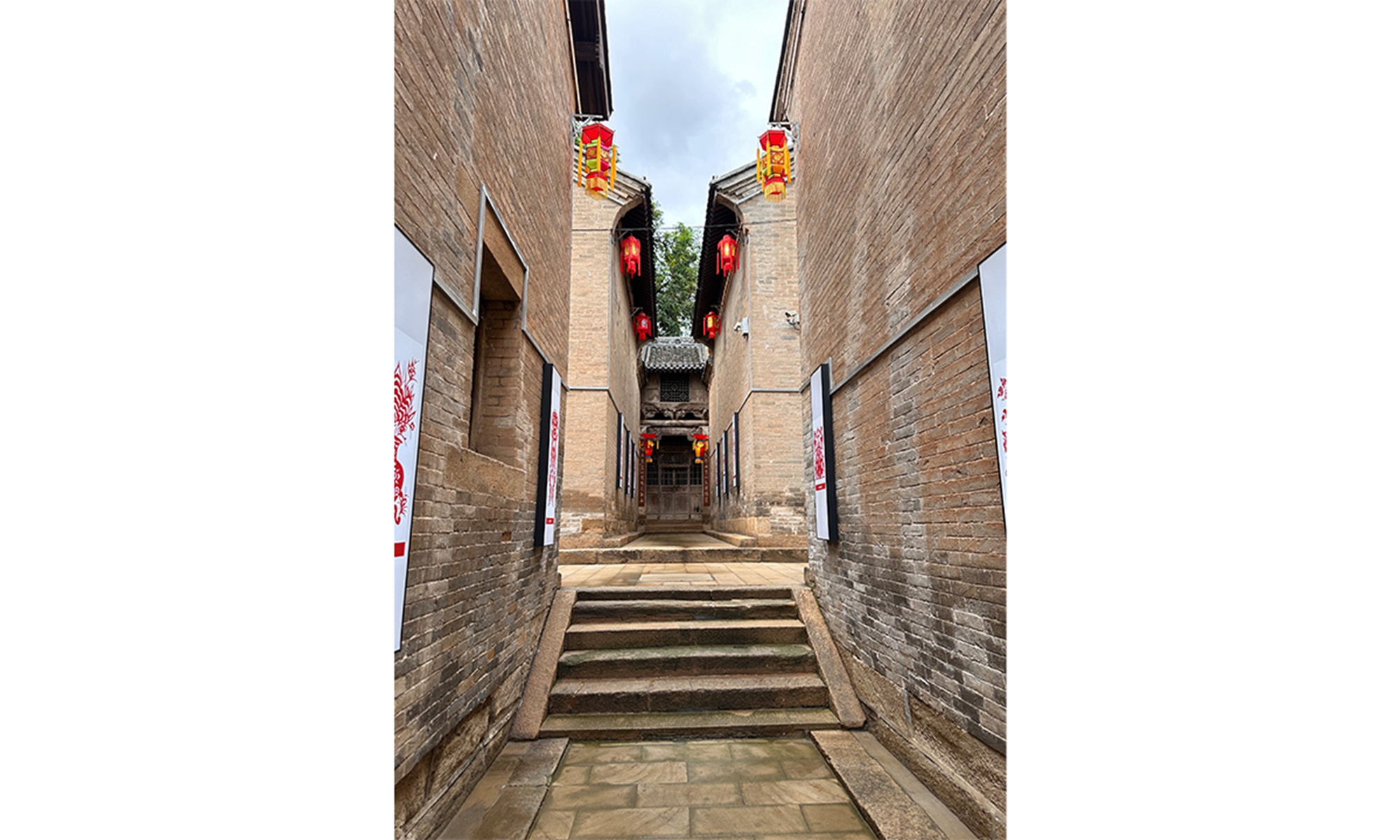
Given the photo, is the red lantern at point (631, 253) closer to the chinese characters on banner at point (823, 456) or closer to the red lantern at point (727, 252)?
the red lantern at point (727, 252)

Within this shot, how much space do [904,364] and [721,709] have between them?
286 centimetres

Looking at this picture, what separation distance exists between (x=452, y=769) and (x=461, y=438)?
175cm

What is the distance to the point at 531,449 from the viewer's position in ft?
15.7

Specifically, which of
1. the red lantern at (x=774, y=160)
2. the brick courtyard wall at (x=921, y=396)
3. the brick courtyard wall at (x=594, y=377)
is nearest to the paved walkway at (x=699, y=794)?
the brick courtyard wall at (x=921, y=396)

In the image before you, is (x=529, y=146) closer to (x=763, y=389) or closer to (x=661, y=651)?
(x=661, y=651)

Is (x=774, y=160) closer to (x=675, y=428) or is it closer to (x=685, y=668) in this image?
(x=685, y=668)

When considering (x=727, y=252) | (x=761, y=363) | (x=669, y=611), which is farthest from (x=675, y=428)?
(x=669, y=611)

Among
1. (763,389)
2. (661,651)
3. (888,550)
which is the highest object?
(763,389)

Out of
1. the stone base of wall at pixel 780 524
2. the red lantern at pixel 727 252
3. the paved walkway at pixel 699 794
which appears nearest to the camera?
the paved walkway at pixel 699 794

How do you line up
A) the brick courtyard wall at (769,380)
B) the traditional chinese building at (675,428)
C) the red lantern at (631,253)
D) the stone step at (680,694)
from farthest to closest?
the traditional chinese building at (675,428) → the red lantern at (631,253) → the brick courtyard wall at (769,380) → the stone step at (680,694)

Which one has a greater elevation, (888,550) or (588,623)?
(888,550)

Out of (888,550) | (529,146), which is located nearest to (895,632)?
(888,550)

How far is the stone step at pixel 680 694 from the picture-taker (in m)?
4.46

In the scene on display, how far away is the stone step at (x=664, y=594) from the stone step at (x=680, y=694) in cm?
101
